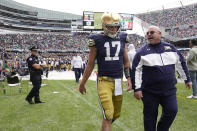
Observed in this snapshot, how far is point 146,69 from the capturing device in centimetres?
271

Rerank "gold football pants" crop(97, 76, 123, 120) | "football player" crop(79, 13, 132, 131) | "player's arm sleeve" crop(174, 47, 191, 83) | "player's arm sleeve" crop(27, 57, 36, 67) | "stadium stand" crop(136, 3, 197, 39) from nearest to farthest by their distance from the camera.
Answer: "gold football pants" crop(97, 76, 123, 120)
"football player" crop(79, 13, 132, 131)
"player's arm sleeve" crop(174, 47, 191, 83)
"player's arm sleeve" crop(27, 57, 36, 67)
"stadium stand" crop(136, 3, 197, 39)

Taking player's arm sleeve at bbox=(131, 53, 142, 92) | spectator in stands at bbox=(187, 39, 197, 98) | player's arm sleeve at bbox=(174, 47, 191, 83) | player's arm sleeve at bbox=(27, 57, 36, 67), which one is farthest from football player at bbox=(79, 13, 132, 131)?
spectator in stands at bbox=(187, 39, 197, 98)

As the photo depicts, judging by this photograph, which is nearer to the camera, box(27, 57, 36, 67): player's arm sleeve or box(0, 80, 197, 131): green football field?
box(0, 80, 197, 131): green football field

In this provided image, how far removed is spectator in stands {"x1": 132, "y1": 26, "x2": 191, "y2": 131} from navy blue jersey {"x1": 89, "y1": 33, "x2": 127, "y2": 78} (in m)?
0.28

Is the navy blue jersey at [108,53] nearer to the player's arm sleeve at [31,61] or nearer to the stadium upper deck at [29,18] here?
the player's arm sleeve at [31,61]

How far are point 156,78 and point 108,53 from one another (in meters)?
0.77

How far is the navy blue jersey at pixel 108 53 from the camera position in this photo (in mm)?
2619

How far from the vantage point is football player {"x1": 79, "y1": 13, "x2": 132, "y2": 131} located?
258 centimetres

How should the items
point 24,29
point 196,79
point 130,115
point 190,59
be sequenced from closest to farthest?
point 130,115 → point 190,59 → point 196,79 → point 24,29

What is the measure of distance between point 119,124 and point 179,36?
4950 centimetres

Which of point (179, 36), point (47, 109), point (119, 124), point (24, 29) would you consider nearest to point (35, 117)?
point (47, 109)

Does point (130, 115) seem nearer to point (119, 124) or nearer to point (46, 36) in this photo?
point (119, 124)

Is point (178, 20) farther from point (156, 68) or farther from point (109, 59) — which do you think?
point (109, 59)

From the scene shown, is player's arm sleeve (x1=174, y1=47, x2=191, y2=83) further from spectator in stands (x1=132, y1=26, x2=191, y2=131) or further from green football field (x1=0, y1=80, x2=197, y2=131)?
green football field (x1=0, y1=80, x2=197, y2=131)
